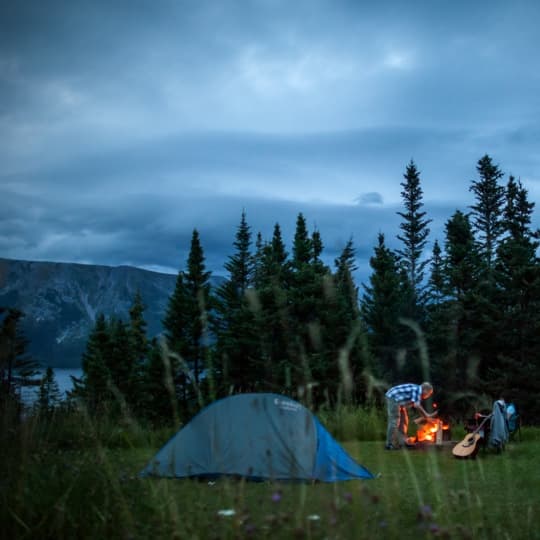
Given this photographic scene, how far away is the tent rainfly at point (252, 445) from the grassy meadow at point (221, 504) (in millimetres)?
410

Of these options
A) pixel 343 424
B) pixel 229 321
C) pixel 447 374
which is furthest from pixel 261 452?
pixel 229 321

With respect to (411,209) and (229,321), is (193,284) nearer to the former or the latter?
(229,321)

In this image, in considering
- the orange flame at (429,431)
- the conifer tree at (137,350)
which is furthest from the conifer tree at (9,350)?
the conifer tree at (137,350)

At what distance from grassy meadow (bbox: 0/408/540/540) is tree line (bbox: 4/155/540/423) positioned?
13890 mm

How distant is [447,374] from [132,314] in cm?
3364

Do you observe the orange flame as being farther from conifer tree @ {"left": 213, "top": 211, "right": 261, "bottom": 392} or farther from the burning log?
conifer tree @ {"left": 213, "top": 211, "right": 261, "bottom": 392}

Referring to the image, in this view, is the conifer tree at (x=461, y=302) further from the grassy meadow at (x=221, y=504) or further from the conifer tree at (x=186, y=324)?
the grassy meadow at (x=221, y=504)

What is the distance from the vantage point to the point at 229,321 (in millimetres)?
38844

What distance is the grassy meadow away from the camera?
125 inches

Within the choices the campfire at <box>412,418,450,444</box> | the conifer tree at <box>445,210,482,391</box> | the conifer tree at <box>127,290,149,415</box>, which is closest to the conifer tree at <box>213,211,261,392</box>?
the conifer tree at <box>127,290,149,415</box>

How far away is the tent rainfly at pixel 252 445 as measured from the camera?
23.3 ft

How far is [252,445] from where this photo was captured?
23.6 ft

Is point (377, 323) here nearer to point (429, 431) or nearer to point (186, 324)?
point (186, 324)

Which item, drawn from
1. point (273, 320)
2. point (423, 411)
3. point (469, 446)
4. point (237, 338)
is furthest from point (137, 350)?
point (469, 446)
